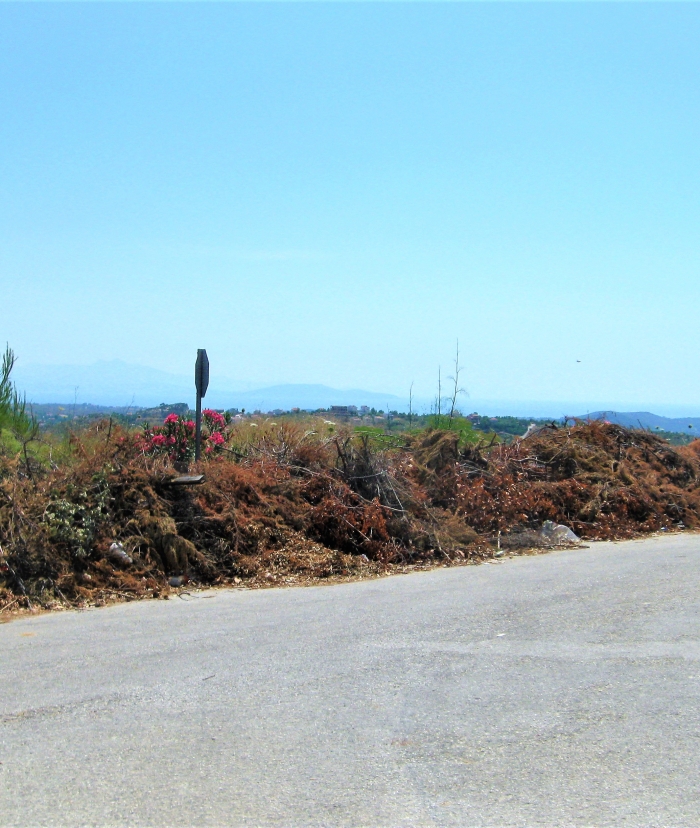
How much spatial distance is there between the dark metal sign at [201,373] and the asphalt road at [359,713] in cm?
384

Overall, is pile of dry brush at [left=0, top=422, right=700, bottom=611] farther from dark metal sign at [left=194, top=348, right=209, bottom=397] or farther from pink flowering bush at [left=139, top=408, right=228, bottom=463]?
dark metal sign at [left=194, top=348, right=209, bottom=397]

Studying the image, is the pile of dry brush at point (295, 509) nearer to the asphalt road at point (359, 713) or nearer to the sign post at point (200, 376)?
the sign post at point (200, 376)

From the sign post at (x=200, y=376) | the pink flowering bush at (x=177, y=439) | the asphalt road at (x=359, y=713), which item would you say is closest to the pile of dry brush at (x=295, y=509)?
the pink flowering bush at (x=177, y=439)

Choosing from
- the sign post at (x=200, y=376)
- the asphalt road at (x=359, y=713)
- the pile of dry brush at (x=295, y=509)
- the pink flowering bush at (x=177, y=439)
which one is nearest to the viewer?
the asphalt road at (x=359, y=713)

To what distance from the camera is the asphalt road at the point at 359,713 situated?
4281 millimetres

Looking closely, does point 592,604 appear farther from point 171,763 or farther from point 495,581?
point 171,763

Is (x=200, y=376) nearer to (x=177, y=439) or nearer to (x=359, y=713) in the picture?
(x=177, y=439)

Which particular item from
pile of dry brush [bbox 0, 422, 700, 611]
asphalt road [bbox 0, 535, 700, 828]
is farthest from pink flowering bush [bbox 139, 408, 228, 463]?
asphalt road [bbox 0, 535, 700, 828]

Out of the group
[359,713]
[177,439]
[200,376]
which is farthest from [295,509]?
[359,713]

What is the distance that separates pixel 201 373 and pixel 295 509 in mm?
2292

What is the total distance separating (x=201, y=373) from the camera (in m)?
11.8

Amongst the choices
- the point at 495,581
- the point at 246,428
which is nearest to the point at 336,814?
the point at 495,581

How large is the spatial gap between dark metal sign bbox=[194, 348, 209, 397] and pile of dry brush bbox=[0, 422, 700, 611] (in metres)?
1.09

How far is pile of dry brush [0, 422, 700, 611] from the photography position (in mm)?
9367
